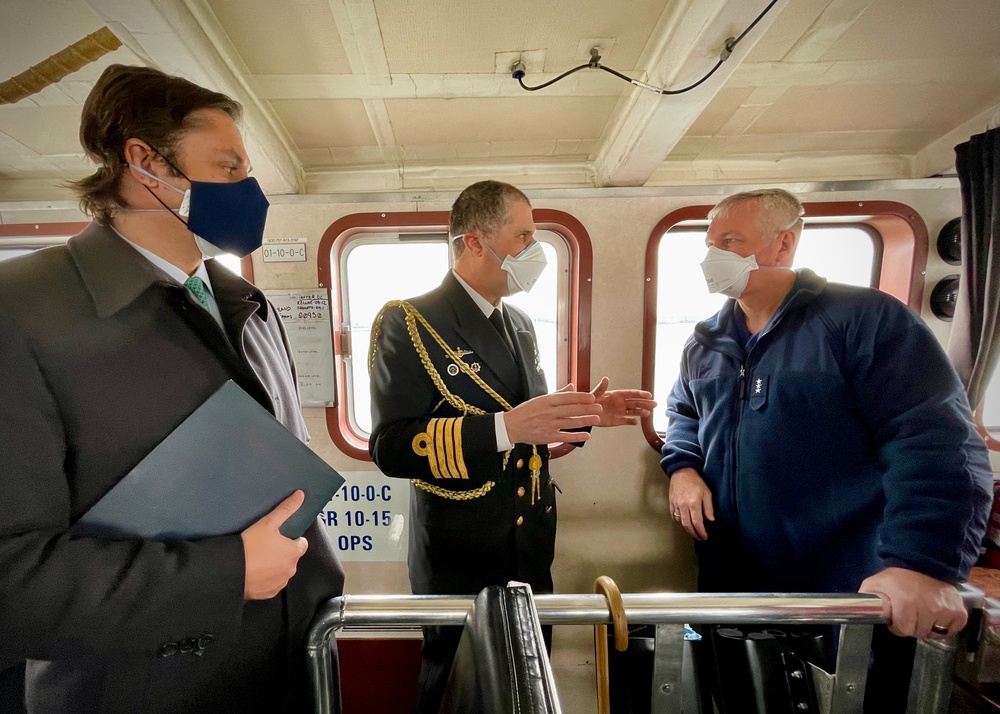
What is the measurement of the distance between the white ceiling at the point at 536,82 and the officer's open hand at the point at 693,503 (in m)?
1.52

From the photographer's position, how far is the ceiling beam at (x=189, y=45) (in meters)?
1.17

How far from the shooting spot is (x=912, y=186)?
7.64 feet

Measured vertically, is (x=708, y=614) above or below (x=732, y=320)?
below

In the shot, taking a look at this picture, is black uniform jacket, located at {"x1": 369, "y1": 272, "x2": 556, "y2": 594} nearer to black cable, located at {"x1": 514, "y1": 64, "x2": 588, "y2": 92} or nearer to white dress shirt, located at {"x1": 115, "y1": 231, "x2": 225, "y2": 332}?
white dress shirt, located at {"x1": 115, "y1": 231, "x2": 225, "y2": 332}

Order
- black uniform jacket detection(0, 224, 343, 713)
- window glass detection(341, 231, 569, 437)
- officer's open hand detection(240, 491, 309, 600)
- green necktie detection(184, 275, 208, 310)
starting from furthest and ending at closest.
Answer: window glass detection(341, 231, 569, 437) < green necktie detection(184, 275, 208, 310) < officer's open hand detection(240, 491, 309, 600) < black uniform jacket detection(0, 224, 343, 713)

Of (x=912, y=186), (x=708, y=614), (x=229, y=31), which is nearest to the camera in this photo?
(x=708, y=614)

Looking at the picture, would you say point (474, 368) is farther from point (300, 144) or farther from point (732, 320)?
point (300, 144)

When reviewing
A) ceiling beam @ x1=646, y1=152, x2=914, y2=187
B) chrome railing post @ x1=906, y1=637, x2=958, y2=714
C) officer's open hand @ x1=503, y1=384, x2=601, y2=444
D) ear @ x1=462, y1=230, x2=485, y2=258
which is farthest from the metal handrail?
ceiling beam @ x1=646, y1=152, x2=914, y2=187

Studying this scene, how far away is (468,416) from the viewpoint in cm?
137

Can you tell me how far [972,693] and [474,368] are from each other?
7.11 ft

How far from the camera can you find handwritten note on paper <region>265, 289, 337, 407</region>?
2393 mm

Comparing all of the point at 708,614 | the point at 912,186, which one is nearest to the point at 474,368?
the point at 708,614

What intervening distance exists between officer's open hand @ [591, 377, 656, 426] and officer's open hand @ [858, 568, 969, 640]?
0.77m

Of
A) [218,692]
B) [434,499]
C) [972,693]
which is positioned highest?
[434,499]
